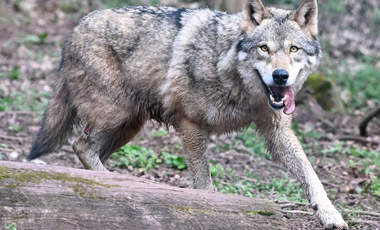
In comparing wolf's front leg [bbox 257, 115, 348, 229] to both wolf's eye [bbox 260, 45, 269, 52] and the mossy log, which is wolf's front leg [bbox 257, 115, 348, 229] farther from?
wolf's eye [bbox 260, 45, 269, 52]

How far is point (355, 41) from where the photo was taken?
10.5 m

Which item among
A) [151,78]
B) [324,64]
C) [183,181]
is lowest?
[183,181]

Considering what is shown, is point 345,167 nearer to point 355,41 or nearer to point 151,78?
point 151,78

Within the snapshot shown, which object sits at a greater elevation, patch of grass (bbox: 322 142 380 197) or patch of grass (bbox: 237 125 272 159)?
patch of grass (bbox: 322 142 380 197)

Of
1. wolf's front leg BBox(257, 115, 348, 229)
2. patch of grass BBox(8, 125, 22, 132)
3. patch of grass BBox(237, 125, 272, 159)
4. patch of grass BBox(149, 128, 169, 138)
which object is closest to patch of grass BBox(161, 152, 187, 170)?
patch of grass BBox(149, 128, 169, 138)

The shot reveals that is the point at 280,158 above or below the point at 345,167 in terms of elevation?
above

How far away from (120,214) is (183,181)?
9.51 feet

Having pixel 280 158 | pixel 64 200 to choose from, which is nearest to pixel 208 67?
pixel 280 158

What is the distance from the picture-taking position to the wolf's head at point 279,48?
402cm

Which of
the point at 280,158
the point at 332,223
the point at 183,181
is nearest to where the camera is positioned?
the point at 332,223

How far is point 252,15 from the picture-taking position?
14.5 ft

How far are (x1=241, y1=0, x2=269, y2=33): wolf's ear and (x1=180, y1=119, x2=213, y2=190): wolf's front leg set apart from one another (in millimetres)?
1170

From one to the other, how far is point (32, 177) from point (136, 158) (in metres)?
3.17

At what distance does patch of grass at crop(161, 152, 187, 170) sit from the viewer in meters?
6.33
